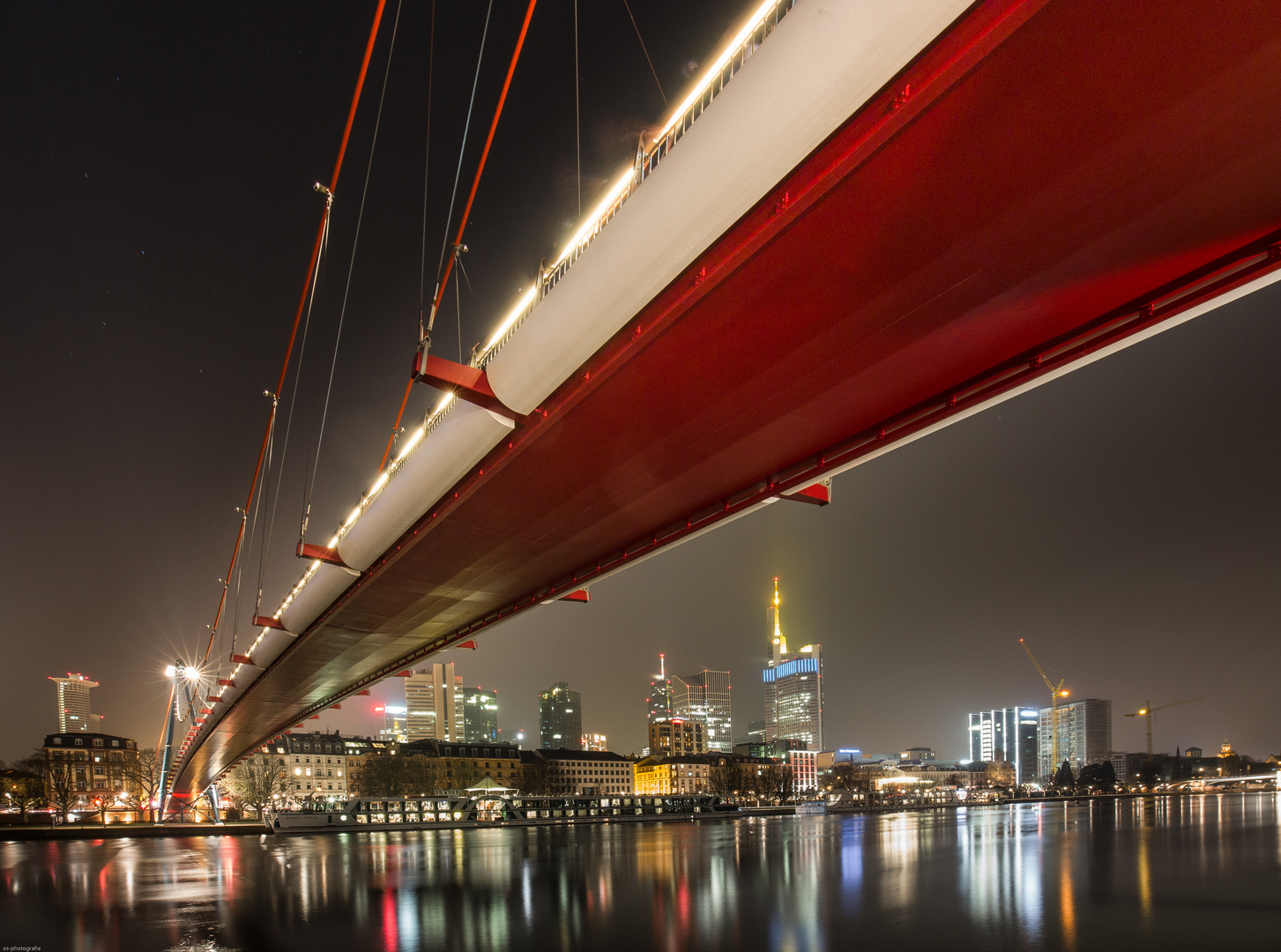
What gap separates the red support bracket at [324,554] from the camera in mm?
22484

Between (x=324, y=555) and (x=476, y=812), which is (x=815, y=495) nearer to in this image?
(x=324, y=555)

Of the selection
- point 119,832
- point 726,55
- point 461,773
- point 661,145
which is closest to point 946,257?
point 726,55

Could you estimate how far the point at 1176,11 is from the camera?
5.34 metres

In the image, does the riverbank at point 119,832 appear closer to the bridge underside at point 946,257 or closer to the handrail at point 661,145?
the bridge underside at point 946,257

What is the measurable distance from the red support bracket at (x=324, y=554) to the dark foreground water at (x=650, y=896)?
9184 millimetres

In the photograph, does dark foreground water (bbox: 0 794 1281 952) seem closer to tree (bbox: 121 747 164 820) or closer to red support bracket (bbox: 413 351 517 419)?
red support bracket (bbox: 413 351 517 419)

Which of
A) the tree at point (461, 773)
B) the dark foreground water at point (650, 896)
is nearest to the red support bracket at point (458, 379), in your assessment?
the dark foreground water at point (650, 896)

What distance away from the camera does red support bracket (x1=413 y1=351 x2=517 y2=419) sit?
12320mm

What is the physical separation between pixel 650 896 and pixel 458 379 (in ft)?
70.2

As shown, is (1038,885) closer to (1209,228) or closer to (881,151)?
(1209,228)

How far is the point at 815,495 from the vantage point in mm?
15656

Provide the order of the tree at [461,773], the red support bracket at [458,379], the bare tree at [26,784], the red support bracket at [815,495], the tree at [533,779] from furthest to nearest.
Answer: the tree at [533,779] < the tree at [461,773] < the bare tree at [26,784] < the red support bracket at [815,495] < the red support bracket at [458,379]

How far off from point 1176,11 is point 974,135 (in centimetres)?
147

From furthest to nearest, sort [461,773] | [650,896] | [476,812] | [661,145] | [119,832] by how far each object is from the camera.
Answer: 1. [461,773]
2. [476,812]
3. [119,832]
4. [650,896]
5. [661,145]
